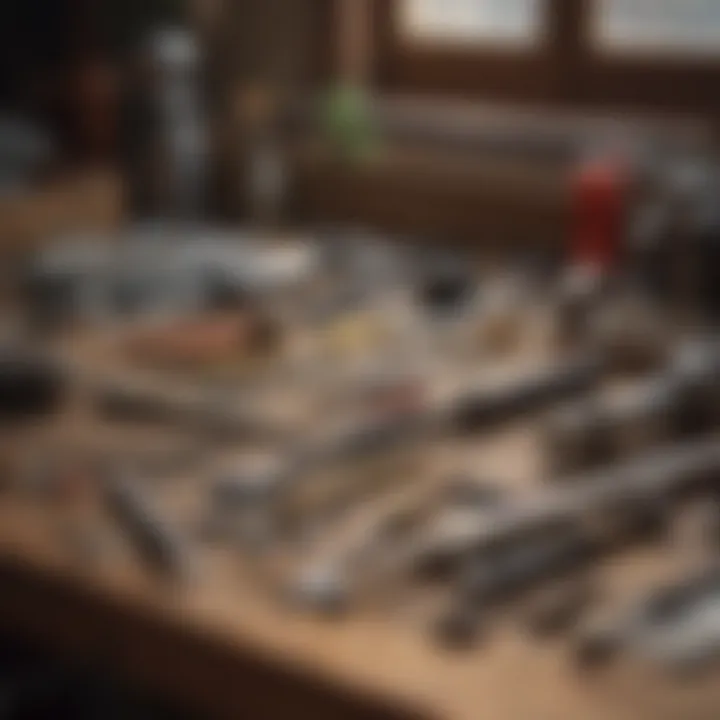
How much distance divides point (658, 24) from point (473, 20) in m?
0.25

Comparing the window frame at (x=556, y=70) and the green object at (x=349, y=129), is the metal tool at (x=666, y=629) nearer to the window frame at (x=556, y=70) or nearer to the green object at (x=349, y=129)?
the window frame at (x=556, y=70)

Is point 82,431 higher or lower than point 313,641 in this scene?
higher

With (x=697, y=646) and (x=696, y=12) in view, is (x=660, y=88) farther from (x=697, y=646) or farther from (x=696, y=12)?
(x=697, y=646)

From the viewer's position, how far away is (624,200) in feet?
4.76

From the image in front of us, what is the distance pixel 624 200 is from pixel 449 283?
0.17m

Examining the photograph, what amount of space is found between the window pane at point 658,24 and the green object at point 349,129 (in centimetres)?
28

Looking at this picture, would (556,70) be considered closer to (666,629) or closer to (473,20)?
(473,20)

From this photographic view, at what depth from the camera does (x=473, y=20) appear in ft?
6.37

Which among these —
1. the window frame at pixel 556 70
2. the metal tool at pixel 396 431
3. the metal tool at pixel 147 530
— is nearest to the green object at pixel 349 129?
the window frame at pixel 556 70

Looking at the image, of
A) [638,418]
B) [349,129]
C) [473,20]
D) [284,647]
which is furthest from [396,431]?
[473,20]

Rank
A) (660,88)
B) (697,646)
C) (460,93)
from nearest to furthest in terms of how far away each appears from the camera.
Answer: (697,646), (660,88), (460,93)

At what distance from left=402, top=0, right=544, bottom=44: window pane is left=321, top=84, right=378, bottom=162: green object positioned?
0.48 ft

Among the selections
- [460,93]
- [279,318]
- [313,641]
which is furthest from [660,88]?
[313,641]

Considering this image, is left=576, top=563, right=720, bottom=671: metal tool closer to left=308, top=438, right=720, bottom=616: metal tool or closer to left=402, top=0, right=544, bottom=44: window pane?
left=308, top=438, right=720, bottom=616: metal tool
